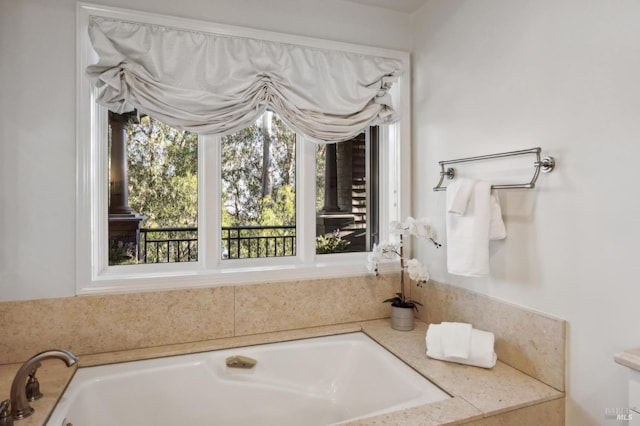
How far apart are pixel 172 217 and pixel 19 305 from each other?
0.75 meters

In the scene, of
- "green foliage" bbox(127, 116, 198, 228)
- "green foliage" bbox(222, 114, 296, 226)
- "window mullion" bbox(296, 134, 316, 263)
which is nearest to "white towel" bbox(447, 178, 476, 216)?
"window mullion" bbox(296, 134, 316, 263)

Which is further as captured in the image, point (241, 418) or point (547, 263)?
point (241, 418)

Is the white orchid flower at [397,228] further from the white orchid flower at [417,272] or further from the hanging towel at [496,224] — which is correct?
the hanging towel at [496,224]

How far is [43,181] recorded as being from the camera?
1.65 metres

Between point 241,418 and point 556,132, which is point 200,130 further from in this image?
point 556,132

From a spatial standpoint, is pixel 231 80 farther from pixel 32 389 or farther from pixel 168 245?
pixel 32 389

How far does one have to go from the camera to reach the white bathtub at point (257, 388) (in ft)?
5.04

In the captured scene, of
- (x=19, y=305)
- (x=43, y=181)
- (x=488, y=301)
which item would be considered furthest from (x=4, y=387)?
(x=488, y=301)

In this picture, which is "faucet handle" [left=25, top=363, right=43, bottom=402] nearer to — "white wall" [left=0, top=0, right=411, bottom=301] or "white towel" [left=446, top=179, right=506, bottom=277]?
"white wall" [left=0, top=0, right=411, bottom=301]

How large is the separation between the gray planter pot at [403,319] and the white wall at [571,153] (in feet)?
1.23

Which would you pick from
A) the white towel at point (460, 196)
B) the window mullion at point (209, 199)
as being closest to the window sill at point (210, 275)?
the window mullion at point (209, 199)

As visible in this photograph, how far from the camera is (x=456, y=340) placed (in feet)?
5.32

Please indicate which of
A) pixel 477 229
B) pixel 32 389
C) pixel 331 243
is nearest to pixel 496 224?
pixel 477 229

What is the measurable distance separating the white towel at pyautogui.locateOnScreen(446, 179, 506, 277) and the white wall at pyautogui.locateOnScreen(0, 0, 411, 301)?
5.86ft
